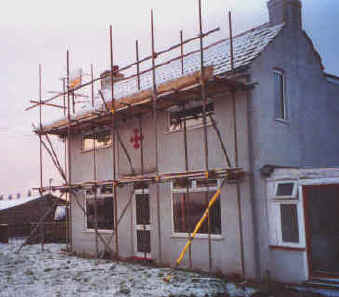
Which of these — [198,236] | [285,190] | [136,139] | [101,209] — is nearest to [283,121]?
[285,190]

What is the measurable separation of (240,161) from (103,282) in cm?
466

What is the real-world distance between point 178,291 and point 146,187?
5.12 metres

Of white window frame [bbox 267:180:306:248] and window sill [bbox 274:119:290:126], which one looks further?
window sill [bbox 274:119:290:126]

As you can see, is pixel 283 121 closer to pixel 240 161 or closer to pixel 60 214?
pixel 240 161

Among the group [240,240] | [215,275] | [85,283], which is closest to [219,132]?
[240,240]

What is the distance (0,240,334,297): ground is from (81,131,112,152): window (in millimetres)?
4313

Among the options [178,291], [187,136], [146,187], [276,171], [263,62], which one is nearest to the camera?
[178,291]

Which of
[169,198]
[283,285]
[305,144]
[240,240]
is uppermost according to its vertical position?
[305,144]

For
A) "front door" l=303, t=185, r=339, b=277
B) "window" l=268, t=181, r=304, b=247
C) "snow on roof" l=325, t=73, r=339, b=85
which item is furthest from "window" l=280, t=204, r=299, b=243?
"snow on roof" l=325, t=73, r=339, b=85

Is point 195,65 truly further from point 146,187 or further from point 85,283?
point 85,283

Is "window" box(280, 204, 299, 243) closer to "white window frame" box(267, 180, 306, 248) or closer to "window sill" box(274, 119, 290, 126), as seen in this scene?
"white window frame" box(267, 180, 306, 248)

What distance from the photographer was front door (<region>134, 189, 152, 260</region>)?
541 inches

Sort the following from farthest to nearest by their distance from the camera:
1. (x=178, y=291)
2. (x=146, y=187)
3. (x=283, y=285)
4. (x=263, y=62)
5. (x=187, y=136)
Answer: (x=146, y=187) < (x=187, y=136) < (x=263, y=62) < (x=283, y=285) < (x=178, y=291)

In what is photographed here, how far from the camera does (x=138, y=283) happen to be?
10281mm
